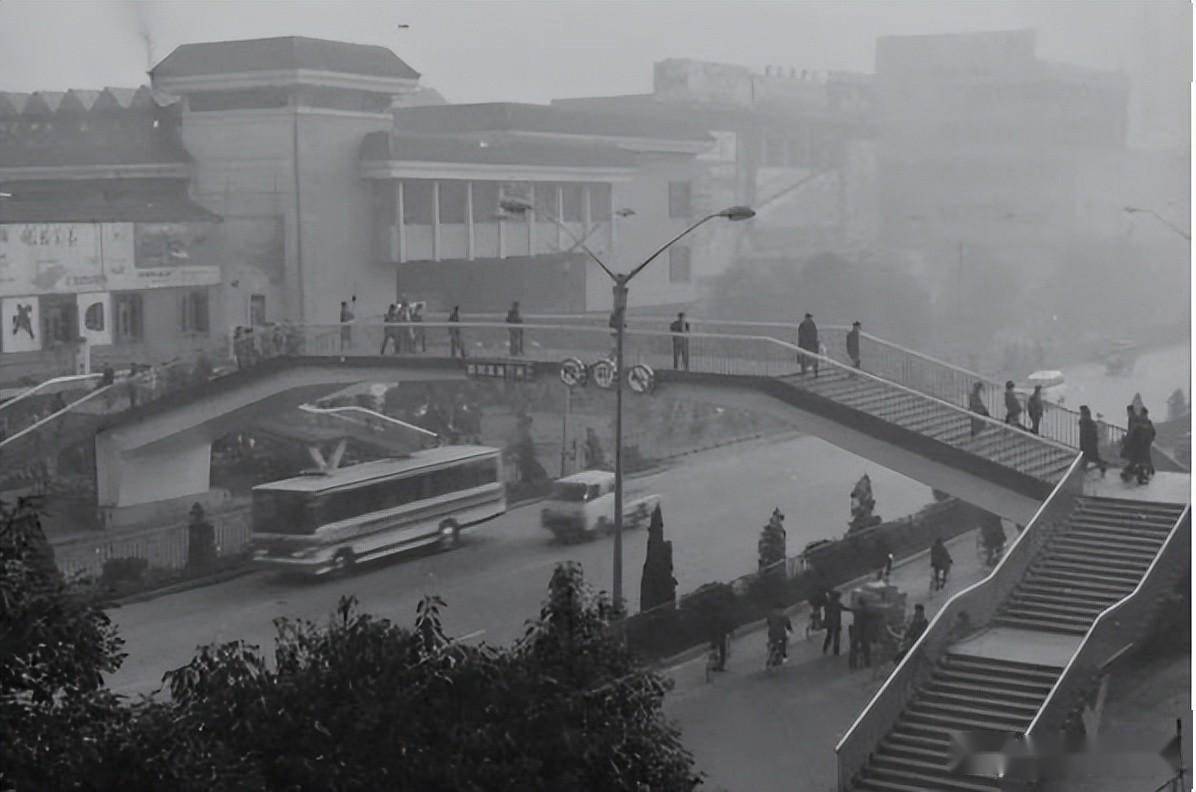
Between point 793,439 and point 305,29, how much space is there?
14.7 feet

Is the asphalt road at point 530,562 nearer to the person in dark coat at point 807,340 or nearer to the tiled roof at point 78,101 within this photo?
the person in dark coat at point 807,340

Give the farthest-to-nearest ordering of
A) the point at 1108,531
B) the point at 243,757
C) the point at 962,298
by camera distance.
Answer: the point at 962,298
the point at 1108,531
the point at 243,757

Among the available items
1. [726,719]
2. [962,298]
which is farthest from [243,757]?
[962,298]

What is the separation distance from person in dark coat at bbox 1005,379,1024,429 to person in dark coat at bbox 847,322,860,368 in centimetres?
107

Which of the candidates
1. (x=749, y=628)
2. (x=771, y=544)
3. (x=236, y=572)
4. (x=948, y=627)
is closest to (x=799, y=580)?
(x=771, y=544)

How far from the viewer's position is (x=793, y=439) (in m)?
13.0

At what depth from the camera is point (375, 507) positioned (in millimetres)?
12430

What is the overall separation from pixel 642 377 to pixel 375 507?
2.08 m

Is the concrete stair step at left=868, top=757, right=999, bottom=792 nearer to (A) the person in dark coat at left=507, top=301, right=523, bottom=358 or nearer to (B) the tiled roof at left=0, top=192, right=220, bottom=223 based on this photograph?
(A) the person in dark coat at left=507, top=301, right=523, bottom=358

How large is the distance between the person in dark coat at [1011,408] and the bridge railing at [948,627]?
0.54 m

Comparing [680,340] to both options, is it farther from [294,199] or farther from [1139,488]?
[1139,488]

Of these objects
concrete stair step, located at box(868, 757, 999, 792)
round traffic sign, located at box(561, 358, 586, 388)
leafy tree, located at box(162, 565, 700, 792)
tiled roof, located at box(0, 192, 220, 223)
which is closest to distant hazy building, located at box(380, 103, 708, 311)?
round traffic sign, located at box(561, 358, 586, 388)

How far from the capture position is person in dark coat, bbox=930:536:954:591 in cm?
1227

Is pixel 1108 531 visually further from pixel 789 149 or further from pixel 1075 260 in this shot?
pixel 789 149
